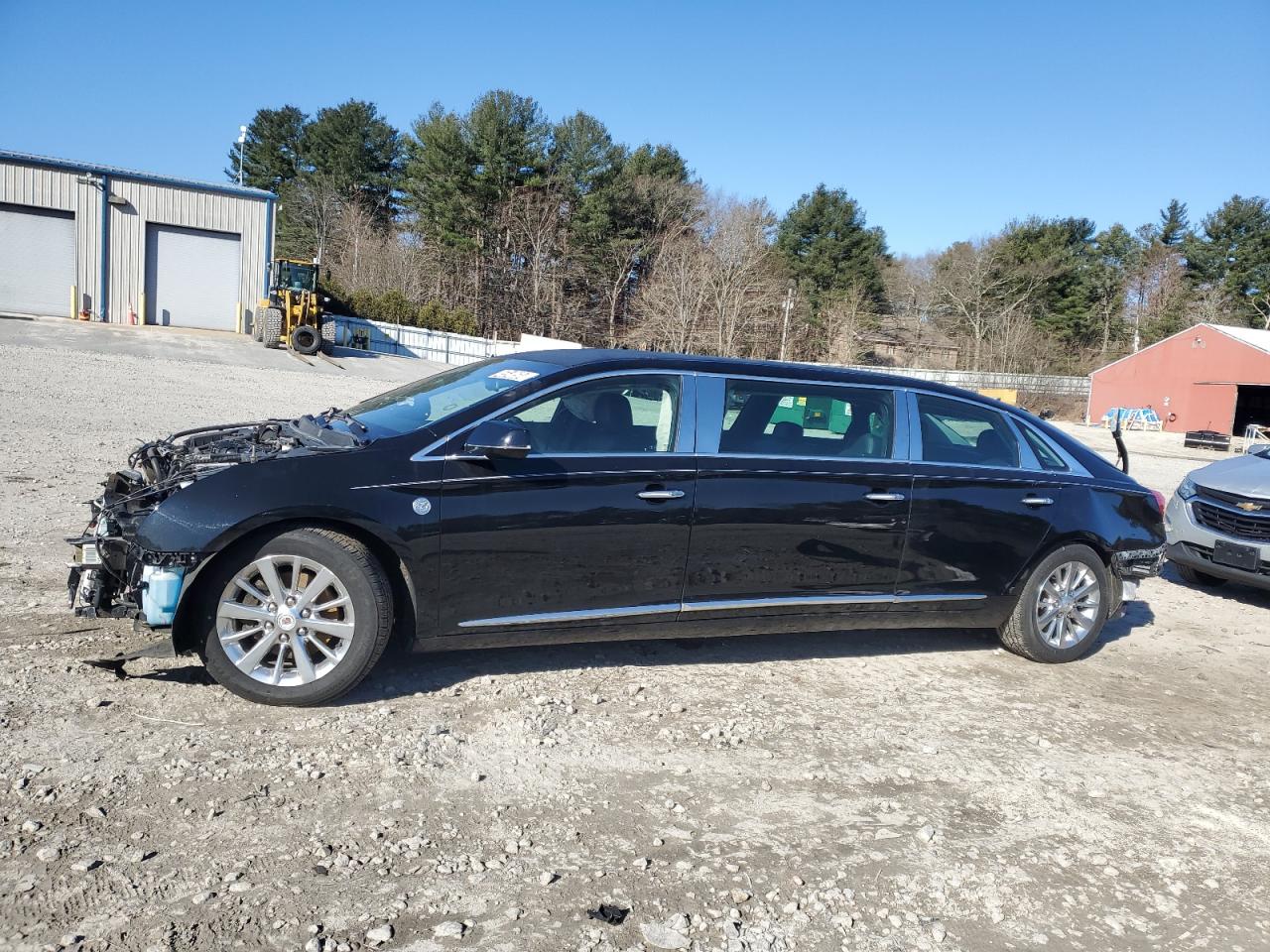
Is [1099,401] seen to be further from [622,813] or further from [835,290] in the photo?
[622,813]

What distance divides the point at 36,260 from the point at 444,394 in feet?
111

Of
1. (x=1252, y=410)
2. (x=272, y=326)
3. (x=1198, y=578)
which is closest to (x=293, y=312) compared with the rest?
(x=272, y=326)

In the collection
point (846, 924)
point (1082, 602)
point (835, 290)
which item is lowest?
point (846, 924)

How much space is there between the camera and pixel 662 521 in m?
4.50

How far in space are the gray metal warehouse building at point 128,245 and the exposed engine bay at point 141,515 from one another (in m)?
32.7

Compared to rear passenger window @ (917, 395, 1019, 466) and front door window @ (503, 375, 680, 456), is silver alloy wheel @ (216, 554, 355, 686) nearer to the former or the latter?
front door window @ (503, 375, 680, 456)

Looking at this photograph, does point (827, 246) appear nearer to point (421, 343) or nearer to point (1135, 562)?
point (421, 343)

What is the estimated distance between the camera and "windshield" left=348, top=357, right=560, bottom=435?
4508mm

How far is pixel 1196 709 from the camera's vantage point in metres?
5.18

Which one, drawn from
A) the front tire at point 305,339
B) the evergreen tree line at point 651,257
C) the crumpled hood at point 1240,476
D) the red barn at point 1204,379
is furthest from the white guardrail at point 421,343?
the crumpled hood at point 1240,476

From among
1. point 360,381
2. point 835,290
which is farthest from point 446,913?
point 835,290

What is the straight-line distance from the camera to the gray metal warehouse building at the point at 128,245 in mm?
31516

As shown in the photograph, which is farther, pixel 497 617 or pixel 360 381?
pixel 360 381

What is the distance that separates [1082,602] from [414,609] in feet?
13.5
